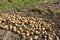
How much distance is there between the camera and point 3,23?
851 cm

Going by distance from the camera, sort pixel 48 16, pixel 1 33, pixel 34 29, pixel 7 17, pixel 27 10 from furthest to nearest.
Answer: pixel 27 10, pixel 48 16, pixel 7 17, pixel 34 29, pixel 1 33

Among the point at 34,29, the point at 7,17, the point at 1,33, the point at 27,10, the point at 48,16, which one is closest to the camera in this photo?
the point at 1,33

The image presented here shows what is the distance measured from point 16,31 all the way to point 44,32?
37.9 inches

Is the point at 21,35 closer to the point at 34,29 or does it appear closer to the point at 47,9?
the point at 34,29

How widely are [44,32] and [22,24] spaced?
0.83 meters

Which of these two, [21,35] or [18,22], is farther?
[18,22]

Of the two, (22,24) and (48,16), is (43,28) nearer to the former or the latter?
(22,24)

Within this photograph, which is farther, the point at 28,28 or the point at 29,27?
the point at 29,27

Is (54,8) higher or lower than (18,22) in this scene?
lower

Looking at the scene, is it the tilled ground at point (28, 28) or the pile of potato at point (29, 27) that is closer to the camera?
the tilled ground at point (28, 28)

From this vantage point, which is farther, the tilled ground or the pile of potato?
the pile of potato

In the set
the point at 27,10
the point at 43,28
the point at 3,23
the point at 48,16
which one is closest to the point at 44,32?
the point at 43,28

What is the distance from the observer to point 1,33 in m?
7.93

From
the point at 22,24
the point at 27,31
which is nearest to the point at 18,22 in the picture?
the point at 22,24
